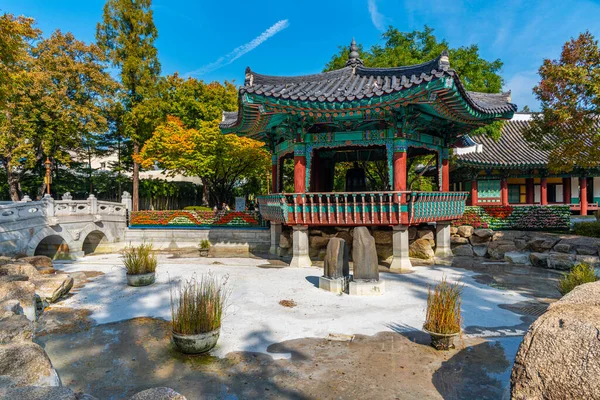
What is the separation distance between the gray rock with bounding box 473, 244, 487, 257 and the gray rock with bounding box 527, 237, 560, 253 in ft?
5.13

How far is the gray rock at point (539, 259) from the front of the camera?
11.3m

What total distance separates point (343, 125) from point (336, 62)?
50.9 feet

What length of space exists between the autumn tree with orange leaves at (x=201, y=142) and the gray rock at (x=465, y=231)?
1188 cm

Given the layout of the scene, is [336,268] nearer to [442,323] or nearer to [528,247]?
[442,323]

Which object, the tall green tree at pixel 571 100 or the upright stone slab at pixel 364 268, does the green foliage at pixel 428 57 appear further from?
the upright stone slab at pixel 364 268

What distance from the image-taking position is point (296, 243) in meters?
12.1

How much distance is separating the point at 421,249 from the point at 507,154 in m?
13.4

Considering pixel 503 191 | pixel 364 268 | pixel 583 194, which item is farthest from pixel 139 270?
pixel 583 194

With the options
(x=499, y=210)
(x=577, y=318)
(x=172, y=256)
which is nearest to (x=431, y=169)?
(x=499, y=210)

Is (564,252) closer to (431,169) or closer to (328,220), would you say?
(328,220)

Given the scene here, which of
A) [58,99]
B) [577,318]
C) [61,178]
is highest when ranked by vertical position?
[58,99]

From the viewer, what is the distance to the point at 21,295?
605 cm

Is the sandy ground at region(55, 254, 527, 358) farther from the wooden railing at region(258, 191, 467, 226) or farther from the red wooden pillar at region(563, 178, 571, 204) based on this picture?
the red wooden pillar at region(563, 178, 571, 204)

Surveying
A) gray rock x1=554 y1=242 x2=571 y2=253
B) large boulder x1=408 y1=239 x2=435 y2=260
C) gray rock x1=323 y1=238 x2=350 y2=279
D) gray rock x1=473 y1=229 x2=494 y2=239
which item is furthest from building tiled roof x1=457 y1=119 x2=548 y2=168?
gray rock x1=323 y1=238 x2=350 y2=279
